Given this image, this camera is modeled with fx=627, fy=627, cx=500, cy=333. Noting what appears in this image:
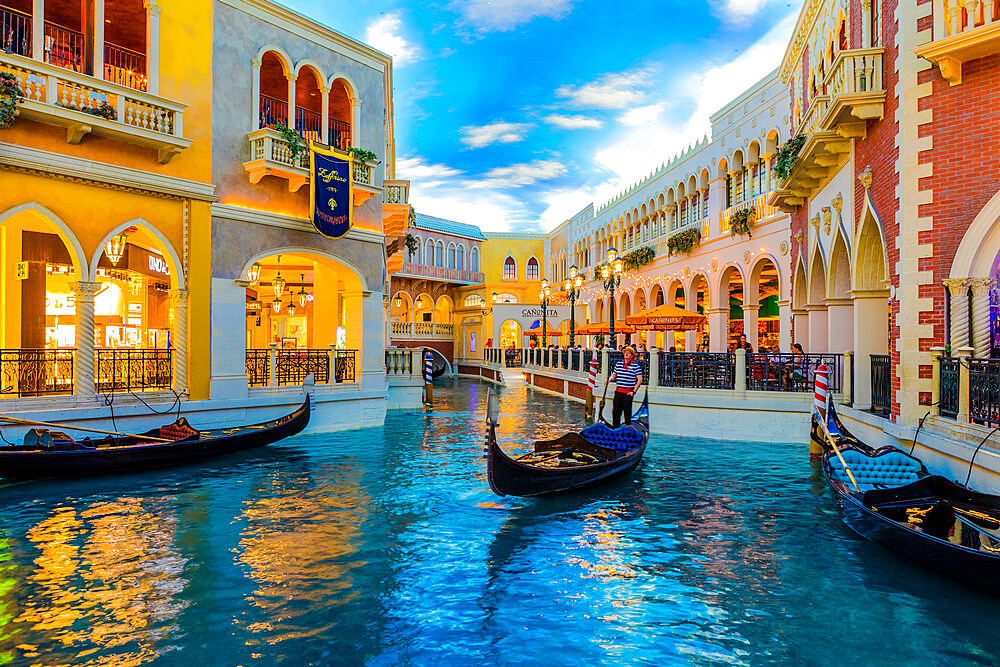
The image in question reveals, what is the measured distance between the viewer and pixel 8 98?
7496 mm

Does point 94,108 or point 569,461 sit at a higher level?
point 94,108

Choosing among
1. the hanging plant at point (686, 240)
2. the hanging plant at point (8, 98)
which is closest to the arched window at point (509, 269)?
the hanging plant at point (686, 240)

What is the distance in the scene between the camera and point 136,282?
13.2 meters

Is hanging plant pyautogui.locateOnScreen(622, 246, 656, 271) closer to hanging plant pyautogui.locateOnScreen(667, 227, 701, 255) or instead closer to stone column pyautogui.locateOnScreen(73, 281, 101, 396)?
hanging plant pyautogui.locateOnScreen(667, 227, 701, 255)

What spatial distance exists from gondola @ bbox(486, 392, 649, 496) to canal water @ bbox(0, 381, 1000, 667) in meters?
0.25

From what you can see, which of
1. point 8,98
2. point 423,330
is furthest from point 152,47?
point 423,330

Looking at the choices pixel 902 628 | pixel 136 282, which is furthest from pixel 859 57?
pixel 136 282

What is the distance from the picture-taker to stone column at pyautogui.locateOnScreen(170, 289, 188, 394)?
9.63m

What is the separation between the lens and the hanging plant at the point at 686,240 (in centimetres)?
1838

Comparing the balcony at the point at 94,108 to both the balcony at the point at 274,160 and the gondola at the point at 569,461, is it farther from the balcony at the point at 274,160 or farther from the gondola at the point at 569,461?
the gondola at the point at 569,461

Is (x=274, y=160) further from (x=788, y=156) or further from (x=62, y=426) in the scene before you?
(x=788, y=156)

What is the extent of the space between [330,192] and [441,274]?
22417 millimetres

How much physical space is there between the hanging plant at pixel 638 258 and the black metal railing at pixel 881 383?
43.4 ft

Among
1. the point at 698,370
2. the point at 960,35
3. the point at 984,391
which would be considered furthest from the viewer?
the point at 698,370
